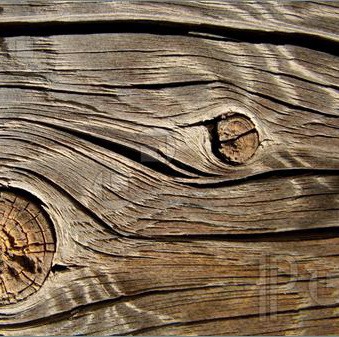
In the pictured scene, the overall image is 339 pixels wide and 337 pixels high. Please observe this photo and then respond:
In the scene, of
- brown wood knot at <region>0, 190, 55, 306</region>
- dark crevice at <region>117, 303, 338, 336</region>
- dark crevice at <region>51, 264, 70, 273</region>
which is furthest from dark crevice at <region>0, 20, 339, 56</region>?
dark crevice at <region>117, 303, 338, 336</region>

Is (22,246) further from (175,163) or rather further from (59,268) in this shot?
(175,163)

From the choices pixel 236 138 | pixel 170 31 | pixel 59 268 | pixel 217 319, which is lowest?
pixel 217 319

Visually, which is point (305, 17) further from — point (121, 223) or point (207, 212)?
point (121, 223)

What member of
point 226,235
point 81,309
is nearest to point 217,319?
point 226,235

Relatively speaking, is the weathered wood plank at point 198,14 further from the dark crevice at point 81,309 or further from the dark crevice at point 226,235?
the dark crevice at point 81,309

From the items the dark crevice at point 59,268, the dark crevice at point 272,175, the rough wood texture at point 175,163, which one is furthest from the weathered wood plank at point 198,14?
the dark crevice at point 59,268
